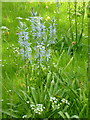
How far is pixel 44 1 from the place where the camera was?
7289mm

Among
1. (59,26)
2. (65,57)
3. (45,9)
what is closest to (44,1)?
(45,9)

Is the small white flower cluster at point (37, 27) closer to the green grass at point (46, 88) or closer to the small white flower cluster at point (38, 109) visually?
the green grass at point (46, 88)

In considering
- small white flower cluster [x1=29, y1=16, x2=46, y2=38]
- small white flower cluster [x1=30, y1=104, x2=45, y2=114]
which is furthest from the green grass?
small white flower cluster [x1=29, y1=16, x2=46, y2=38]

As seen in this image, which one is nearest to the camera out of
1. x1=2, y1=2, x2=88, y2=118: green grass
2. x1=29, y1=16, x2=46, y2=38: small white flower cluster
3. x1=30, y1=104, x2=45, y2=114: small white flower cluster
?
x1=30, y1=104, x2=45, y2=114: small white flower cluster

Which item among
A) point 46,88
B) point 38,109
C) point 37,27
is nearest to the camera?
point 38,109

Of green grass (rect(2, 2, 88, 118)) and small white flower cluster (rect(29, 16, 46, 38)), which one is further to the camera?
small white flower cluster (rect(29, 16, 46, 38))

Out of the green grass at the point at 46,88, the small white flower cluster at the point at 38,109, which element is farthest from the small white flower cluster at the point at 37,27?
the small white flower cluster at the point at 38,109

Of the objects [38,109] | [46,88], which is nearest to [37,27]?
[46,88]

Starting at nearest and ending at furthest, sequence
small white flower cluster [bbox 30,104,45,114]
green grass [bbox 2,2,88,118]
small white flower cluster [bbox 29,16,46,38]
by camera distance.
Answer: small white flower cluster [bbox 30,104,45,114] → green grass [bbox 2,2,88,118] → small white flower cluster [bbox 29,16,46,38]

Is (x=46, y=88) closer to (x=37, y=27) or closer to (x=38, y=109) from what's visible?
(x=38, y=109)

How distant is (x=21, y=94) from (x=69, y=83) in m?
0.64

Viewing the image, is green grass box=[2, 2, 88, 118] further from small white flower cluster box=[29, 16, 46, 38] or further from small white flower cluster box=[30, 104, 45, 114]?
small white flower cluster box=[29, 16, 46, 38]

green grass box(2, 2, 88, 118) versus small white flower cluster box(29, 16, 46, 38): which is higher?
small white flower cluster box(29, 16, 46, 38)

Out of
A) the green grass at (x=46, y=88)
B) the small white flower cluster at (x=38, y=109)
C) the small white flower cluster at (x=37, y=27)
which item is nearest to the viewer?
the small white flower cluster at (x=38, y=109)
